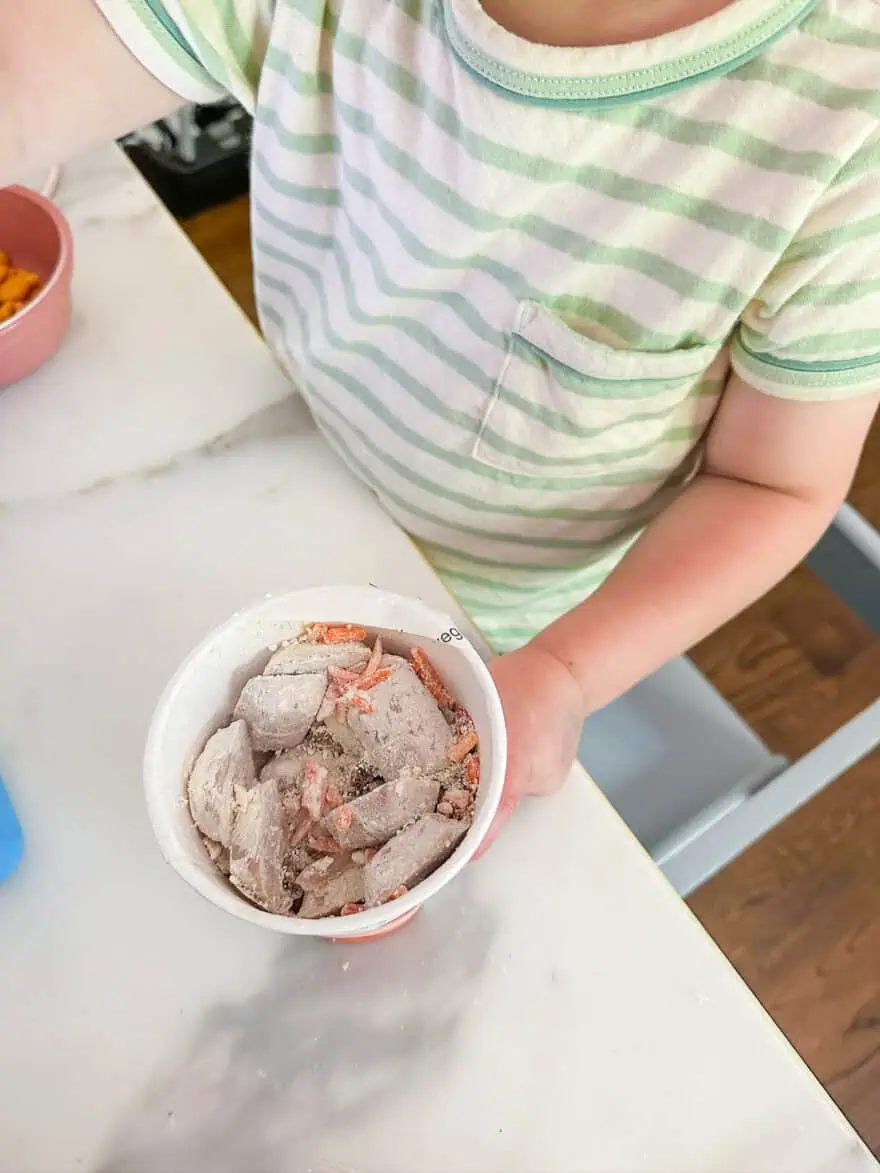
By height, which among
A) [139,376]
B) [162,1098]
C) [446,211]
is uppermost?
[446,211]

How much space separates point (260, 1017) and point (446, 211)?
333 millimetres

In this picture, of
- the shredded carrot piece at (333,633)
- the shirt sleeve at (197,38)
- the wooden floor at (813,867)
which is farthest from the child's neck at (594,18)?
the wooden floor at (813,867)

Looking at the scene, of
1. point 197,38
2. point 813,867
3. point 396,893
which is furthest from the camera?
point 813,867

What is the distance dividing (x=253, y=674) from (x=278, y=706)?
2cm

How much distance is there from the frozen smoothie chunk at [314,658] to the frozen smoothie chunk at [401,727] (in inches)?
0.6

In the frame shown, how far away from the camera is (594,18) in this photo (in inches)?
14.4

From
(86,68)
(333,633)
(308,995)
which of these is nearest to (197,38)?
(86,68)

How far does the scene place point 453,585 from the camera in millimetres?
611

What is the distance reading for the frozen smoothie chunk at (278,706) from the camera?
1.18ft

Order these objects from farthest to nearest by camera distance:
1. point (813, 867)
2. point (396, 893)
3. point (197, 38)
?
point (813, 867) < point (197, 38) < point (396, 893)

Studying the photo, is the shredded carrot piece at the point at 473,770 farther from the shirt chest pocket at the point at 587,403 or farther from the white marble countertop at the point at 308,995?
the shirt chest pocket at the point at 587,403

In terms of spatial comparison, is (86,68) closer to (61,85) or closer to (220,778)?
(61,85)

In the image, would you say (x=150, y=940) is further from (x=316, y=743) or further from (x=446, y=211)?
(x=446, y=211)

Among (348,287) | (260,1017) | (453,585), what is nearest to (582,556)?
(453,585)
